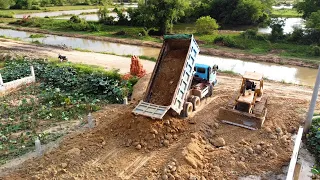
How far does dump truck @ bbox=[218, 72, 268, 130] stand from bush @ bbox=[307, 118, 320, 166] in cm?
169

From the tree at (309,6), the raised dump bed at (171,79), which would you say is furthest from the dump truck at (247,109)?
the tree at (309,6)

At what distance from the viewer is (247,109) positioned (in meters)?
11.0

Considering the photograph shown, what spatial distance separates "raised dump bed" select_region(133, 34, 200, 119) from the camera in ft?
34.9

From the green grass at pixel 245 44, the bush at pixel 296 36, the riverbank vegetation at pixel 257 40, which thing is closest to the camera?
the green grass at pixel 245 44

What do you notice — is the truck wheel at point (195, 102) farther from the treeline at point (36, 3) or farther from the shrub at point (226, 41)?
the treeline at point (36, 3)

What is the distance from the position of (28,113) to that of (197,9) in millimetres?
32014

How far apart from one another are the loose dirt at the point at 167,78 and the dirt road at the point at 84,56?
21.4 feet

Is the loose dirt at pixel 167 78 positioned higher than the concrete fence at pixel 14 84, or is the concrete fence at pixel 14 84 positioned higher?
the loose dirt at pixel 167 78

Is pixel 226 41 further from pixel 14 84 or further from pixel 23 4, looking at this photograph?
pixel 23 4

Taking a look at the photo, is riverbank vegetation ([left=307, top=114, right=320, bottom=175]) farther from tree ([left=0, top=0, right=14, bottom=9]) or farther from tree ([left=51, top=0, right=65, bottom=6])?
tree ([left=51, top=0, right=65, bottom=6])

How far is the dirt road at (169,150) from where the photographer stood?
877 centimetres

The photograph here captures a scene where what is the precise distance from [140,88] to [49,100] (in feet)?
14.7

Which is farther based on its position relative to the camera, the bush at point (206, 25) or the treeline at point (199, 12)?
the treeline at point (199, 12)

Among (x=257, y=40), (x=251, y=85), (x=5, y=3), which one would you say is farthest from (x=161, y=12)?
(x=5, y=3)
